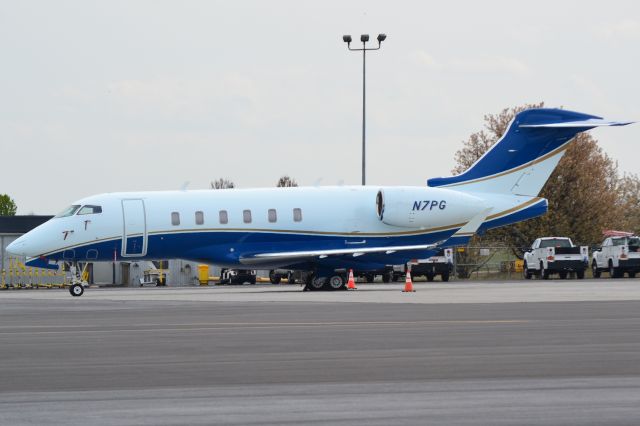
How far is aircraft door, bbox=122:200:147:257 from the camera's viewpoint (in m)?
38.5

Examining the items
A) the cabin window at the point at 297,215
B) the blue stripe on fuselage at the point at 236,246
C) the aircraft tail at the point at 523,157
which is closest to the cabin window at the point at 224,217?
the blue stripe on fuselage at the point at 236,246

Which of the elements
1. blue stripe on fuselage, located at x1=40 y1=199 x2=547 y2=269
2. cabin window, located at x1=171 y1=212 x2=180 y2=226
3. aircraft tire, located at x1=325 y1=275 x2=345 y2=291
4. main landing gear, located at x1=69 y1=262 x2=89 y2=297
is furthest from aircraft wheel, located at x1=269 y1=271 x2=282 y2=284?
main landing gear, located at x1=69 y1=262 x2=89 y2=297

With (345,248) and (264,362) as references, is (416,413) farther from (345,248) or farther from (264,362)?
(345,248)

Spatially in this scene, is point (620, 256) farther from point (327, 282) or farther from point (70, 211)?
point (70, 211)

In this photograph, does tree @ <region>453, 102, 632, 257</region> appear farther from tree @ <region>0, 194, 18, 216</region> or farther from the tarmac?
tree @ <region>0, 194, 18, 216</region>

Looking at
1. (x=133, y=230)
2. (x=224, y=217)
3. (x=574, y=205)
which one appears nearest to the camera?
(x=133, y=230)

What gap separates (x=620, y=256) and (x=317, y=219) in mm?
17123

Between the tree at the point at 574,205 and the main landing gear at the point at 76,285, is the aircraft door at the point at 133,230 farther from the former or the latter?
the tree at the point at 574,205

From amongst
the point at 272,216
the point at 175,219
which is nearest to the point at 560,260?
the point at 272,216

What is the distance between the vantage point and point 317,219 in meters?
39.9

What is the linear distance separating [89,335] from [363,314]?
6258 mm

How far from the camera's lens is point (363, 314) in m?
22.5

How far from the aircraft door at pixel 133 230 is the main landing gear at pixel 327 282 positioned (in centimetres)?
567

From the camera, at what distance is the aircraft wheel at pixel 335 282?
128 feet
